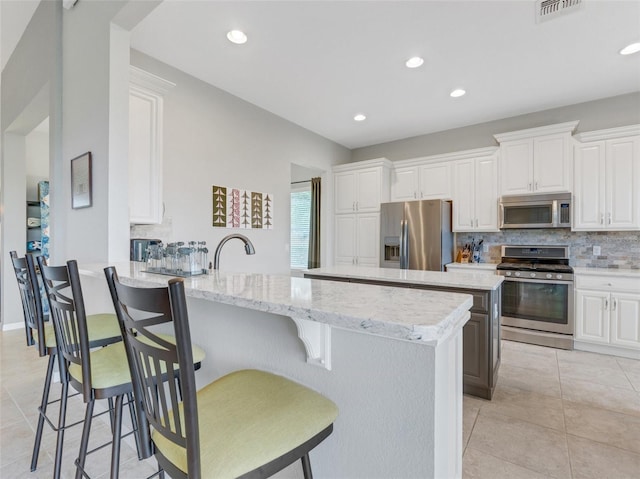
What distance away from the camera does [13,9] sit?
298 centimetres

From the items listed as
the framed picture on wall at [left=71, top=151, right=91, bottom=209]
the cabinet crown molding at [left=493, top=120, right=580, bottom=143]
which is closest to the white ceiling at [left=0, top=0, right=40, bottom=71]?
the framed picture on wall at [left=71, top=151, right=91, bottom=209]

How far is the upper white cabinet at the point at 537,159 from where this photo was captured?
12.1 ft

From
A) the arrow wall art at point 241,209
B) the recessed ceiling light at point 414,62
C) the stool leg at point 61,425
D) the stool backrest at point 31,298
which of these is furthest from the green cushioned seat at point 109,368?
the recessed ceiling light at point 414,62

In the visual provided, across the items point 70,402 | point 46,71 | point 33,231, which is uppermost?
point 46,71

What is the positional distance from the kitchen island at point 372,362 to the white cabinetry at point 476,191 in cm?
370

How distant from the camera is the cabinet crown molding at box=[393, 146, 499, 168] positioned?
423cm

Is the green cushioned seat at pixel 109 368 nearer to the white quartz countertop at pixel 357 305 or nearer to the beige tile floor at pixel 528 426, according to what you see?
the white quartz countertop at pixel 357 305

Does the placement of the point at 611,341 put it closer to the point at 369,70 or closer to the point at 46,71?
the point at 369,70

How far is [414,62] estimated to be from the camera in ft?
9.87

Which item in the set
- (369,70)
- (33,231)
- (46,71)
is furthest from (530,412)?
(33,231)

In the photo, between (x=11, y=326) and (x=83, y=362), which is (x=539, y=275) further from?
(x=11, y=326)

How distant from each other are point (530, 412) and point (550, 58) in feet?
10.1

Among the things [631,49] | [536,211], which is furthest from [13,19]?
[536,211]

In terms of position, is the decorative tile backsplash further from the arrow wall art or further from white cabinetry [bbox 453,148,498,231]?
the arrow wall art
